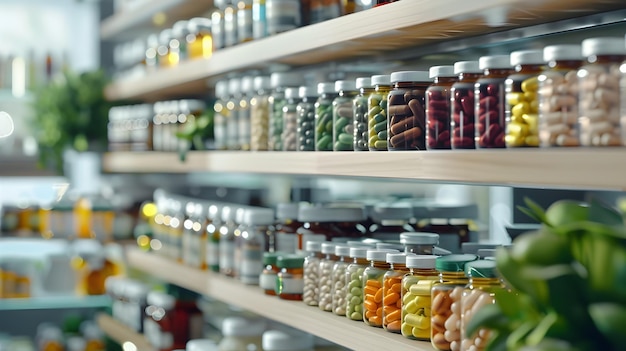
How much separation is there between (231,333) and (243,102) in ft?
1.88

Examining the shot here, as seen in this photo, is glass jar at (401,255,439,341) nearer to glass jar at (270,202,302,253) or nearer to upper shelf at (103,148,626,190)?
upper shelf at (103,148,626,190)

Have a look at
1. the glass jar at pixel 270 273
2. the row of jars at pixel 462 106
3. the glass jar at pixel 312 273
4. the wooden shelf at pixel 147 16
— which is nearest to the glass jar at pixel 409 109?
the row of jars at pixel 462 106

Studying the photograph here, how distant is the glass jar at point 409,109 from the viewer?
1547 mm

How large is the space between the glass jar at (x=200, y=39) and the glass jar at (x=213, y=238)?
0.51 m

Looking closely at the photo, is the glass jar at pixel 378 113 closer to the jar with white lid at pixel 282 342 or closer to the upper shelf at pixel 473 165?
the upper shelf at pixel 473 165

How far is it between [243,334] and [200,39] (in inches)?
39.0

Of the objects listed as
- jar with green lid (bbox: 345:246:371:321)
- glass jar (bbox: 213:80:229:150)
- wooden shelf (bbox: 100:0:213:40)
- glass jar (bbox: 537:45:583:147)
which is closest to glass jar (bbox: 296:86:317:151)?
jar with green lid (bbox: 345:246:371:321)

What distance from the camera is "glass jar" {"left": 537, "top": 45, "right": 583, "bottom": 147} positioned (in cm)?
114

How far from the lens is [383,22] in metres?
1.58

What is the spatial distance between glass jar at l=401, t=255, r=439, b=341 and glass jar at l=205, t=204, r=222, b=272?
1097 millimetres

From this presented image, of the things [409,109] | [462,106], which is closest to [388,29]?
[409,109]

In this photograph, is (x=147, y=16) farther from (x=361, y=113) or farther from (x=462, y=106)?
(x=462, y=106)

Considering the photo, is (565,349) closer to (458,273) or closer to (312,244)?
(458,273)

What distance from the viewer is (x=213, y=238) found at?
257 cm
